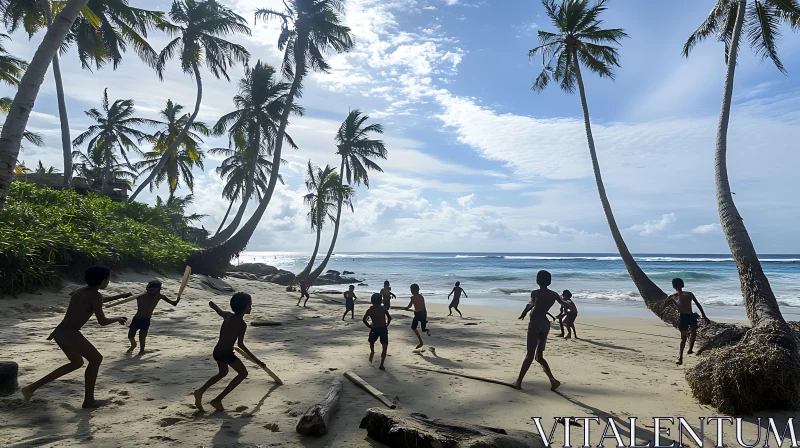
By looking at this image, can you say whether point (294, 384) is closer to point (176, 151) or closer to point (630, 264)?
point (630, 264)

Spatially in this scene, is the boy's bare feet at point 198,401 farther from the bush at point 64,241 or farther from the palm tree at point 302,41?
the palm tree at point 302,41

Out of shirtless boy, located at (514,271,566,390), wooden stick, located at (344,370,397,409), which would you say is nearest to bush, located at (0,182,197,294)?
wooden stick, located at (344,370,397,409)

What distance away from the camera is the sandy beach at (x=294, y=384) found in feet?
13.5

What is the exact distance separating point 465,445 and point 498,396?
99.2 inches

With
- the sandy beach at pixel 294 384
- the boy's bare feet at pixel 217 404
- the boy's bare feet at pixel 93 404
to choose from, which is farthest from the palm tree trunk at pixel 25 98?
the boy's bare feet at pixel 217 404

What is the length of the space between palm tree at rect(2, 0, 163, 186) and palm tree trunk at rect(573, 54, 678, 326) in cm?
2256

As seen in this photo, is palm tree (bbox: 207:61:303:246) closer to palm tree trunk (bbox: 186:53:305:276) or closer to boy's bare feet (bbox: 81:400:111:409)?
palm tree trunk (bbox: 186:53:305:276)

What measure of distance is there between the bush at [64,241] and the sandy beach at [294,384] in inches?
28.2

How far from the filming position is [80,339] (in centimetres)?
457

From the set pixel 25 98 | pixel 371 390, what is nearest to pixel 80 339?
pixel 371 390

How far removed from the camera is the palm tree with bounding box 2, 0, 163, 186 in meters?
20.7

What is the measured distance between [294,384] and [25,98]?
6.75 m

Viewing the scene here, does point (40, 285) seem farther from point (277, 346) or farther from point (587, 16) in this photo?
point (587, 16)

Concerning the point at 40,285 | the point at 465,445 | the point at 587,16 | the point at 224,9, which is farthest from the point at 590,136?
the point at 224,9
